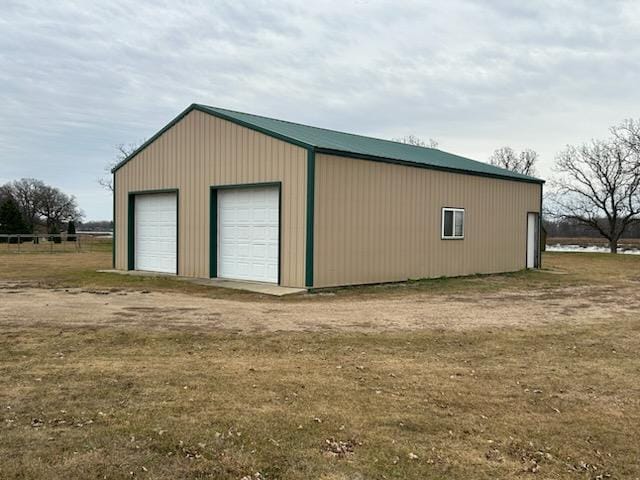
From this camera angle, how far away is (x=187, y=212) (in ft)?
52.3

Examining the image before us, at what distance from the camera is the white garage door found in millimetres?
16531

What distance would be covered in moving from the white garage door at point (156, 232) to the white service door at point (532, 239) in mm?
11822

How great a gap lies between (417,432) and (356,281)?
9.66 meters

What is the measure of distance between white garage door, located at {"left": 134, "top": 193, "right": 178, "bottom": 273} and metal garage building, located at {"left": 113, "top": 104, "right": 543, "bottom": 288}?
48 millimetres

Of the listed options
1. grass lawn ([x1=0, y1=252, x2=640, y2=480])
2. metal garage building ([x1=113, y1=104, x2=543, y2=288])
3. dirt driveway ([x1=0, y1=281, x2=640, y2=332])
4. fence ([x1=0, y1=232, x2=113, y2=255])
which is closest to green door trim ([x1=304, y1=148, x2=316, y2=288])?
metal garage building ([x1=113, y1=104, x2=543, y2=288])

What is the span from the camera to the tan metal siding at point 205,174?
13117 mm

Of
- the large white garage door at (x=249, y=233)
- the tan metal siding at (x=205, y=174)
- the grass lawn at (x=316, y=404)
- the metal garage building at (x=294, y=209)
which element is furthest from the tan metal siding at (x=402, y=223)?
the grass lawn at (x=316, y=404)

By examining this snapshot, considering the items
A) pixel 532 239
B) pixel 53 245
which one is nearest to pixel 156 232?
pixel 532 239

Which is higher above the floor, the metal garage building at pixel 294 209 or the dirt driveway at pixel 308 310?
the metal garage building at pixel 294 209

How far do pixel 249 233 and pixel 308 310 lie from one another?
16.3 ft

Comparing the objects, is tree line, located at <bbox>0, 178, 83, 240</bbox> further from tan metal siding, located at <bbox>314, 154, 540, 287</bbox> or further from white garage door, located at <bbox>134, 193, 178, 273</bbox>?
tan metal siding, located at <bbox>314, 154, 540, 287</bbox>

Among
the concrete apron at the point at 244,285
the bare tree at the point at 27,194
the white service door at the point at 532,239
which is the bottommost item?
the concrete apron at the point at 244,285

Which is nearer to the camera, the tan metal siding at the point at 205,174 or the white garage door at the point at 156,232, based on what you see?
the tan metal siding at the point at 205,174

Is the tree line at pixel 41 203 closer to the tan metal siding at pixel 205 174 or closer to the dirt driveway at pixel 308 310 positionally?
the tan metal siding at pixel 205 174
